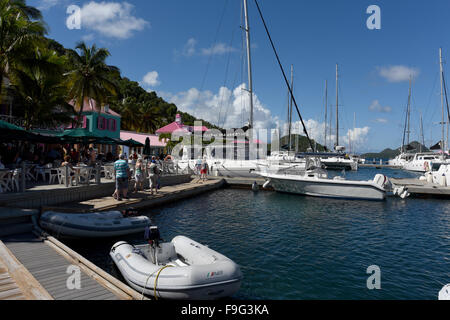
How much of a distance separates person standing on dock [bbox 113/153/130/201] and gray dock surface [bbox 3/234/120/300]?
15.8ft

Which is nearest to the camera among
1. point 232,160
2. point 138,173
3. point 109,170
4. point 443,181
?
point 138,173

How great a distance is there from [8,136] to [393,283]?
13854 mm

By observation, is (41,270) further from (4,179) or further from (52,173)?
(52,173)

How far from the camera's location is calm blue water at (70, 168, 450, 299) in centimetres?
691

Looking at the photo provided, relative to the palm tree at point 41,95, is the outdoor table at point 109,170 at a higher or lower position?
lower

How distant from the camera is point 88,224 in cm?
891

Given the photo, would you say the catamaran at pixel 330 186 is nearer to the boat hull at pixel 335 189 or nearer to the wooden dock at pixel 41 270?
the boat hull at pixel 335 189

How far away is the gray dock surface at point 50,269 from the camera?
188 inches

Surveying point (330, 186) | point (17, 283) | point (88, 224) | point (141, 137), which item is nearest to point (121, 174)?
point (88, 224)

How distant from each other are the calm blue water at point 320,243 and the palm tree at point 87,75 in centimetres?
1240

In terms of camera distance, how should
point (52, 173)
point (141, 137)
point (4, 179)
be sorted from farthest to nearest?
point (141, 137) → point (52, 173) → point (4, 179)

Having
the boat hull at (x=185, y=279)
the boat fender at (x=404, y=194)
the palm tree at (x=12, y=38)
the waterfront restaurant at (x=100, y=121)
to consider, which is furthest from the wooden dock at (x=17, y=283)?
the waterfront restaurant at (x=100, y=121)

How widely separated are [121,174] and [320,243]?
8558 millimetres

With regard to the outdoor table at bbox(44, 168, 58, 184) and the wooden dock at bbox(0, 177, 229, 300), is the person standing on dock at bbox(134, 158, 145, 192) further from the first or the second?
the wooden dock at bbox(0, 177, 229, 300)
